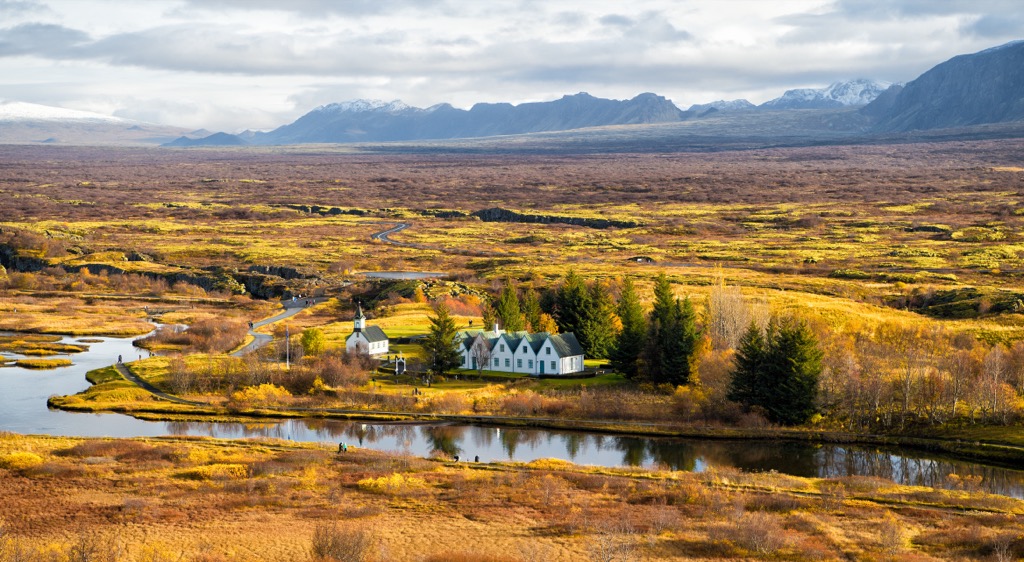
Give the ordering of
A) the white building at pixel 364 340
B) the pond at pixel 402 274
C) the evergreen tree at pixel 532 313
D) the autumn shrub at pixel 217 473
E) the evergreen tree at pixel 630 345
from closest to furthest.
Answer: the autumn shrub at pixel 217 473 < the evergreen tree at pixel 630 345 < the white building at pixel 364 340 < the evergreen tree at pixel 532 313 < the pond at pixel 402 274

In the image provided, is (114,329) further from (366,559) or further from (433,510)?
(366,559)

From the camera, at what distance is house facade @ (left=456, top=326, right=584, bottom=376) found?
3073 inches

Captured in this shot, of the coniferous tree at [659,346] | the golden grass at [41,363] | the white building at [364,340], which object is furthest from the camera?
the golden grass at [41,363]

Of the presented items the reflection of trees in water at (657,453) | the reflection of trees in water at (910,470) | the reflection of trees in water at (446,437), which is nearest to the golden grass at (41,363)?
the reflection of trees in water at (446,437)

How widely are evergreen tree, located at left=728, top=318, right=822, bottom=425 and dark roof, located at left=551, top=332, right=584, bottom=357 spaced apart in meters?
15.1

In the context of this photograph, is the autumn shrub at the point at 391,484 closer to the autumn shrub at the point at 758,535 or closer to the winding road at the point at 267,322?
the autumn shrub at the point at 758,535

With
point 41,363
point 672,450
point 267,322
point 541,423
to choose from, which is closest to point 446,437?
point 541,423

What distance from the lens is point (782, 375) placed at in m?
65.3

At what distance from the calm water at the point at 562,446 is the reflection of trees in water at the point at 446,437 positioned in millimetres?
61

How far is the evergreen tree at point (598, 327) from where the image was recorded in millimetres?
84688

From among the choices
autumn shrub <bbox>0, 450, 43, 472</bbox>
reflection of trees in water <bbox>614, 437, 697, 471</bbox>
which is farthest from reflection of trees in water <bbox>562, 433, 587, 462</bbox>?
autumn shrub <bbox>0, 450, 43, 472</bbox>

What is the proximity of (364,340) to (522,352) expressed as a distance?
12.7 m

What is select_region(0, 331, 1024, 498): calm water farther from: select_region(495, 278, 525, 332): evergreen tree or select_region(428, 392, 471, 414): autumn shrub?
select_region(495, 278, 525, 332): evergreen tree

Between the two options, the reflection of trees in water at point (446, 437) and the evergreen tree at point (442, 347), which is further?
the evergreen tree at point (442, 347)
